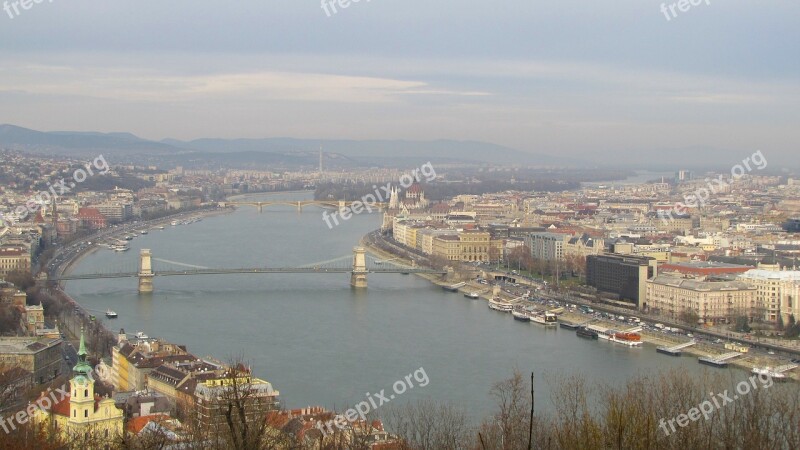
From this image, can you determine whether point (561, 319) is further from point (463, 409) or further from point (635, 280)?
point (463, 409)

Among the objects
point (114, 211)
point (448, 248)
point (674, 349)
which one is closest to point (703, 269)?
point (674, 349)

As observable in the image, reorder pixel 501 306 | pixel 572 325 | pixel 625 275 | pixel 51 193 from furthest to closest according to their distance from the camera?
pixel 51 193, pixel 625 275, pixel 501 306, pixel 572 325

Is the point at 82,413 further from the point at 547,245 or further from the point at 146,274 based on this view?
the point at 547,245

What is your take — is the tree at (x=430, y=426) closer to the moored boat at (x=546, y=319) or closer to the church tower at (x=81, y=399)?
the church tower at (x=81, y=399)

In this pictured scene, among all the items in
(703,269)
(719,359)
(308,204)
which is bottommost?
(719,359)

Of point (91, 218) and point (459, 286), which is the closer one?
point (459, 286)

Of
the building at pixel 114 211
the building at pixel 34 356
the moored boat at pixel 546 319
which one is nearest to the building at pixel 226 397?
the building at pixel 34 356
